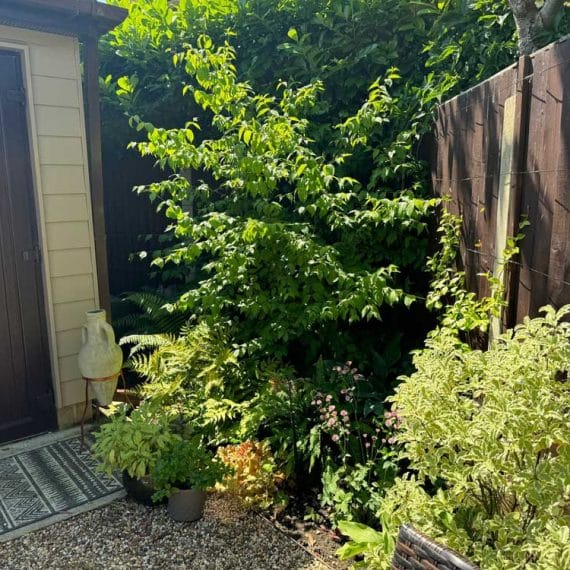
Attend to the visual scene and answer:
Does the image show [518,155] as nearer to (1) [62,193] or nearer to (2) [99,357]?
(2) [99,357]

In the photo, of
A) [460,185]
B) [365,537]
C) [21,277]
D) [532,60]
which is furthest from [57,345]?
[532,60]

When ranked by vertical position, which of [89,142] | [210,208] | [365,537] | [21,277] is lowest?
[365,537]

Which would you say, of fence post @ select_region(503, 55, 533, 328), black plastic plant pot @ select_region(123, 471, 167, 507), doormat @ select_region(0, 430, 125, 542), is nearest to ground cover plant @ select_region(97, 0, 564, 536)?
fence post @ select_region(503, 55, 533, 328)

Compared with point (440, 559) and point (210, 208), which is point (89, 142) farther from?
point (440, 559)

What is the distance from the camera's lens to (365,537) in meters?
2.26

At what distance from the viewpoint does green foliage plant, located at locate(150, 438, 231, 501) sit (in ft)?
8.66

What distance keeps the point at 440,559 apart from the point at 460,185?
212 cm

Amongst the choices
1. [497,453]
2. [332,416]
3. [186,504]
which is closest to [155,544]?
[186,504]

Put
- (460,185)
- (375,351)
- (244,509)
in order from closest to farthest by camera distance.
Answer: (244,509)
(460,185)
(375,351)

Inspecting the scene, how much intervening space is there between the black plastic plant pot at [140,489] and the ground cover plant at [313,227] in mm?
368

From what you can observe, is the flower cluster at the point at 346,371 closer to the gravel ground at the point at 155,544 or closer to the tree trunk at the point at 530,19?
the gravel ground at the point at 155,544

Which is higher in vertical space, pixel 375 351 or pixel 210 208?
pixel 210 208

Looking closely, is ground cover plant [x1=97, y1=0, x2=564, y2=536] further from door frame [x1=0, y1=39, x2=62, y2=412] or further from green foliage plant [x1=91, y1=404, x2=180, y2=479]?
door frame [x1=0, y1=39, x2=62, y2=412]

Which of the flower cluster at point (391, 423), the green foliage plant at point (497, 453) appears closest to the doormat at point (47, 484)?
the flower cluster at point (391, 423)
